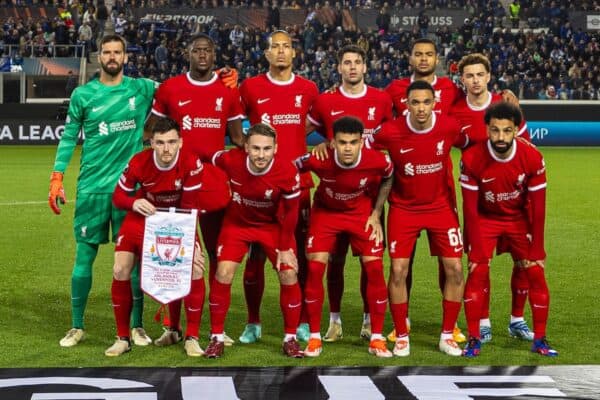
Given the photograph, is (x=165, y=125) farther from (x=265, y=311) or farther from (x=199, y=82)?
(x=265, y=311)

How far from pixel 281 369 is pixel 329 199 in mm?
1279

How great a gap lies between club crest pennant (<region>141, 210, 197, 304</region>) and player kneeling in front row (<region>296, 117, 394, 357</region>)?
2.77 ft

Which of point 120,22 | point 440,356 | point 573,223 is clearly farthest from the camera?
point 120,22

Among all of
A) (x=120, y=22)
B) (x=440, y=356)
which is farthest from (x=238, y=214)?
(x=120, y=22)

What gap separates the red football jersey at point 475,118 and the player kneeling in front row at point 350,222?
778mm

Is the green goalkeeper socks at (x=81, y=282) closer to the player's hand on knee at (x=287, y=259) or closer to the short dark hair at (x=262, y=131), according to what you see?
the player's hand on knee at (x=287, y=259)

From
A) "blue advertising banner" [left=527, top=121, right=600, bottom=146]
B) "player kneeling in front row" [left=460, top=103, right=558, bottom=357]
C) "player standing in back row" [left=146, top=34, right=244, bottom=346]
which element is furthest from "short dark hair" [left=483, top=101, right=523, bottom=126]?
"blue advertising banner" [left=527, top=121, right=600, bottom=146]

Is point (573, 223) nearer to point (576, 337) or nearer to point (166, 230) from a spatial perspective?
point (576, 337)

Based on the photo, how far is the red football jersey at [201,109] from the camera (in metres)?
7.44

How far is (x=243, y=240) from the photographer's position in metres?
7.07

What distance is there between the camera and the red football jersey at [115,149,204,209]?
22.7 ft

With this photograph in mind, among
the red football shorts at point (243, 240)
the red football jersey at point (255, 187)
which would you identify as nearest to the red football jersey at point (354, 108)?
the red football jersey at point (255, 187)

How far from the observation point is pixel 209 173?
23.1ft

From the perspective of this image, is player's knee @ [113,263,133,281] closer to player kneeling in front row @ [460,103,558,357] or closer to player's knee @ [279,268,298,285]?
player's knee @ [279,268,298,285]
